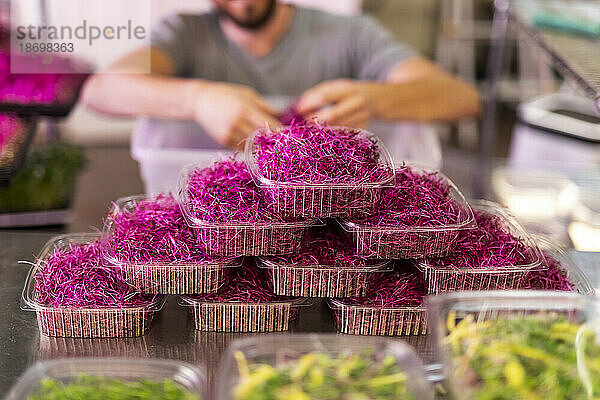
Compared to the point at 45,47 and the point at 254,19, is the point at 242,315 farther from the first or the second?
the point at 254,19

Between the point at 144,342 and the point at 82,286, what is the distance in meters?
0.15

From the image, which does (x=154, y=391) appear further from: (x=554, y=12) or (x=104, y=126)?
(x=104, y=126)

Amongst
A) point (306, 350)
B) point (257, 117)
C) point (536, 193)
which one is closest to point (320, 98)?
point (257, 117)

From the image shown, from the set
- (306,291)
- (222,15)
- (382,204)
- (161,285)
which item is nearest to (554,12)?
(222,15)

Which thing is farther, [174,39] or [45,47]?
[174,39]

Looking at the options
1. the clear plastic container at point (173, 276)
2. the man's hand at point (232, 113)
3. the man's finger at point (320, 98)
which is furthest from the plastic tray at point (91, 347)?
→ the man's finger at point (320, 98)

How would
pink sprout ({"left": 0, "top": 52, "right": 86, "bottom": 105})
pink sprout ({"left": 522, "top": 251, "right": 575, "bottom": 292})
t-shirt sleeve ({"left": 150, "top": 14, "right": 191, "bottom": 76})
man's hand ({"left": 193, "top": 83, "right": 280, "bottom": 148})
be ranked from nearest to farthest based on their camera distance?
pink sprout ({"left": 522, "top": 251, "right": 575, "bottom": 292}), man's hand ({"left": 193, "top": 83, "right": 280, "bottom": 148}), pink sprout ({"left": 0, "top": 52, "right": 86, "bottom": 105}), t-shirt sleeve ({"left": 150, "top": 14, "right": 191, "bottom": 76})

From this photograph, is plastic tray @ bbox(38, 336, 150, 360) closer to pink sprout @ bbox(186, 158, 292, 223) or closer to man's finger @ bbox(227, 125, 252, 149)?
pink sprout @ bbox(186, 158, 292, 223)

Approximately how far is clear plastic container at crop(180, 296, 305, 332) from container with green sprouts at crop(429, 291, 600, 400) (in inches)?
13.3

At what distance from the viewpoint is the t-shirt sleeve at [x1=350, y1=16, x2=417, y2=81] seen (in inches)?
118

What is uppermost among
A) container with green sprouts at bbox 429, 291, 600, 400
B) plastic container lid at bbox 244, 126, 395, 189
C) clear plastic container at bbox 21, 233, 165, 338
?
plastic container lid at bbox 244, 126, 395, 189

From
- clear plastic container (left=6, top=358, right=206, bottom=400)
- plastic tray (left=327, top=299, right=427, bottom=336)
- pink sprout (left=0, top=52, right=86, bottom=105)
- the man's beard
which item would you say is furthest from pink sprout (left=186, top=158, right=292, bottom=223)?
the man's beard

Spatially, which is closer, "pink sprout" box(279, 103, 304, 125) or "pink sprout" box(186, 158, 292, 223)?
"pink sprout" box(186, 158, 292, 223)

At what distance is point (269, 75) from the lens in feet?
10.7
